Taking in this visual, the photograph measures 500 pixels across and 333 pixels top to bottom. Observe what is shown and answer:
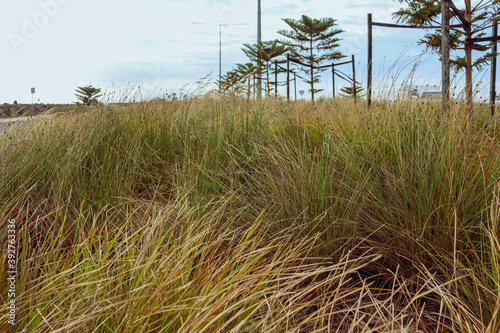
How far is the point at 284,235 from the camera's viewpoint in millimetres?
1947

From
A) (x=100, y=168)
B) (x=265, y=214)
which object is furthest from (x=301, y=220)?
(x=100, y=168)

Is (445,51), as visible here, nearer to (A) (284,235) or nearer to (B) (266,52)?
(A) (284,235)

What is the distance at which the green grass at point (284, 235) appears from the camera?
1433 mm

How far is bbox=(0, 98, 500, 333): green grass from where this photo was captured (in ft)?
4.70

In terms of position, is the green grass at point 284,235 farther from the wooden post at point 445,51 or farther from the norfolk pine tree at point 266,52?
the norfolk pine tree at point 266,52

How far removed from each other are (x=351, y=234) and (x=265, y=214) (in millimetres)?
454

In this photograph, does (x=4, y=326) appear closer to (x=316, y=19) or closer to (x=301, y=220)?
(x=301, y=220)

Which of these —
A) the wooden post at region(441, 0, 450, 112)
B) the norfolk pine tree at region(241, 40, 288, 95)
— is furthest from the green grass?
the norfolk pine tree at region(241, 40, 288, 95)

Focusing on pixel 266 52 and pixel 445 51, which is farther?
pixel 266 52

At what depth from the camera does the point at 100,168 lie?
3068 millimetres

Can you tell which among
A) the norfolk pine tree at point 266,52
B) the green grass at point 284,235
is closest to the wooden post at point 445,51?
the green grass at point 284,235

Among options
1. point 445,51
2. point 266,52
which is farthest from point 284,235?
point 266,52

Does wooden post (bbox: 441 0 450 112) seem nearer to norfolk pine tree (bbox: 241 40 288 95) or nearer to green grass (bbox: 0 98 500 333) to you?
green grass (bbox: 0 98 500 333)

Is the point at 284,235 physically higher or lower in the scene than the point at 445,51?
lower
